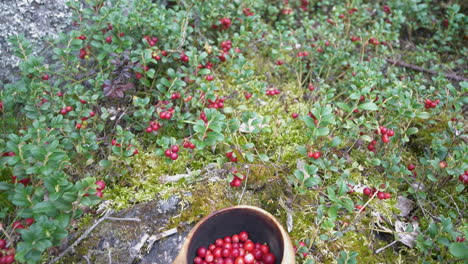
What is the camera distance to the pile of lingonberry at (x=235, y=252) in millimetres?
2213

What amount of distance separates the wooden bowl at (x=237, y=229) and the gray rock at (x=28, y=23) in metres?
2.42

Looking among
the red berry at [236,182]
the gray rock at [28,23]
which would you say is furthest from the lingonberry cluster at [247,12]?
the red berry at [236,182]

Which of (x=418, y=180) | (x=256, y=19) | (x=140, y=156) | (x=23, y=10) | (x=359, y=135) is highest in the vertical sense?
(x=23, y=10)

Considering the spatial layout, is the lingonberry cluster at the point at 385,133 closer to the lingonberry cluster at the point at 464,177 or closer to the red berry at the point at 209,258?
the lingonberry cluster at the point at 464,177

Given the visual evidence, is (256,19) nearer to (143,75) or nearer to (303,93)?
(303,93)

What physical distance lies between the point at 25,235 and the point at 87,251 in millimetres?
643

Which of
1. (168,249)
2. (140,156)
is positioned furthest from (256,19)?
(168,249)

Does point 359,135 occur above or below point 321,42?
below

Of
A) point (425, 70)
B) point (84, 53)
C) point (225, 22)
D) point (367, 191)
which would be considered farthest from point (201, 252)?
point (425, 70)

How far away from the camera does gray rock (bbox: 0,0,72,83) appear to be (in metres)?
3.39

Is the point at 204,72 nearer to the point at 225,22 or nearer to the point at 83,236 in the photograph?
the point at 225,22

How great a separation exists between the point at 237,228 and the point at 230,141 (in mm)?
875

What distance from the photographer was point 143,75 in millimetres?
3594

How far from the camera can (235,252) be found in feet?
7.40
